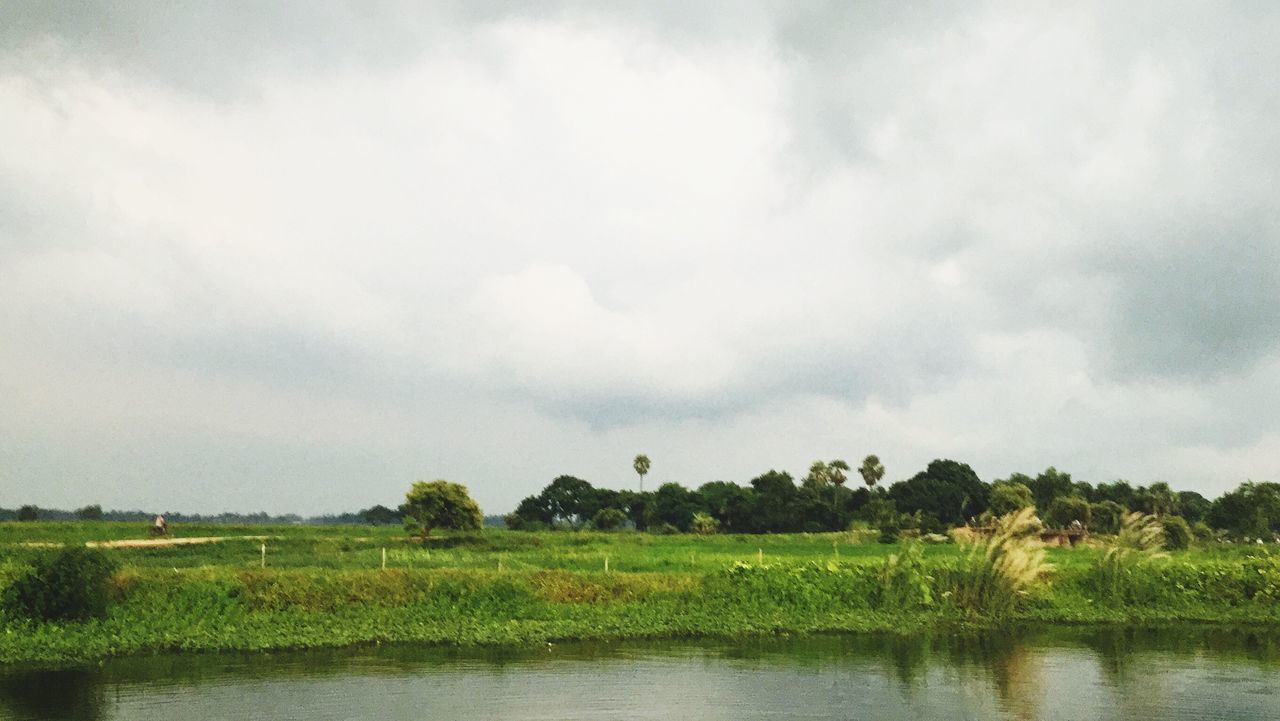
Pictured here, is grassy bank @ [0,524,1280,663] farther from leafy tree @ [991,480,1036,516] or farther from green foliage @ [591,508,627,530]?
green foliage @ [591,508,627,530]

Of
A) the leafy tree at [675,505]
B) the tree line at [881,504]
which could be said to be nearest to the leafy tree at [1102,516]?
the tree line at [881,504]

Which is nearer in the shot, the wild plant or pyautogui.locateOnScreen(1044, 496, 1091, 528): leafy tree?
the wild plant

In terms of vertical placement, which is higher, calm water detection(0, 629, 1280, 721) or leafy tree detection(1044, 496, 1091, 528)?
leafy tree detection(1044, 496, 1091, 528)

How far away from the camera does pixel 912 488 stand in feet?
401

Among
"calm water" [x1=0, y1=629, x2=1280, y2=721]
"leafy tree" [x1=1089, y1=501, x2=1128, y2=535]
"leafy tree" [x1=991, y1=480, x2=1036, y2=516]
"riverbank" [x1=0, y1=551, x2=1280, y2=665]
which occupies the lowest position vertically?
"calm water" [x1=0, y1=629, x2=1280, y2=721]

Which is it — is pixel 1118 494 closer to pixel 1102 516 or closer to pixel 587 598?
pixel 1102 516

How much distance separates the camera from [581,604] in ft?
85.8

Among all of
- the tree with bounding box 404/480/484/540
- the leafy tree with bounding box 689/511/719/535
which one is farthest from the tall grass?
the leafy tree with bounding box 689/511/719/535

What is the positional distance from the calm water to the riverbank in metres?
1.34

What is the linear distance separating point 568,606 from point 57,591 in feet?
39.6

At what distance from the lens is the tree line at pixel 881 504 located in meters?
97.2

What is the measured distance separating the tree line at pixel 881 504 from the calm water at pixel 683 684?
65.0m

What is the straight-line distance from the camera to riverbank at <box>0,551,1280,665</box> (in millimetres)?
21391

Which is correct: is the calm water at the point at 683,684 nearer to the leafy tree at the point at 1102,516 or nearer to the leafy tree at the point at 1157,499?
the leafy tree at the point at 1102,516
